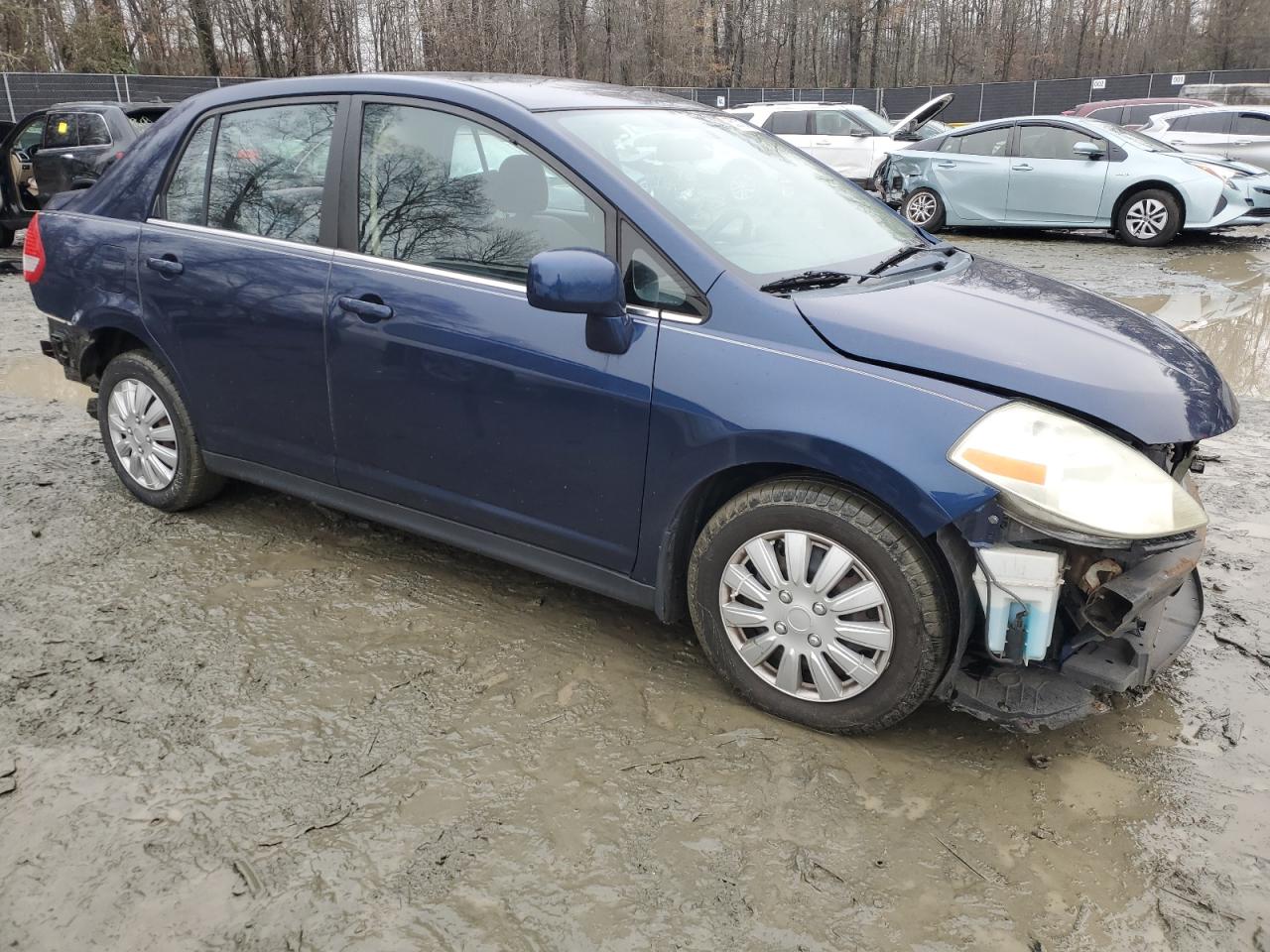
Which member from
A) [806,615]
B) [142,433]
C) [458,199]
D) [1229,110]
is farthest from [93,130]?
[1229,110]

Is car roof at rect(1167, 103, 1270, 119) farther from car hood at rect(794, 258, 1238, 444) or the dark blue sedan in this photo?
car hood at rect(794, 258, 1238, 444)

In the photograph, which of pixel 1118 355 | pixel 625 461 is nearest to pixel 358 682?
pixel 625 461

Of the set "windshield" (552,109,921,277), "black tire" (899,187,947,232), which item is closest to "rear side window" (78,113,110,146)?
"black tire" (899,187,947,232)

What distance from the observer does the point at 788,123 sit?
55.9ft

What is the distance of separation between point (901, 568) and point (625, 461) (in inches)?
33.3

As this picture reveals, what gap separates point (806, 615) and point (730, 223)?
1.22m

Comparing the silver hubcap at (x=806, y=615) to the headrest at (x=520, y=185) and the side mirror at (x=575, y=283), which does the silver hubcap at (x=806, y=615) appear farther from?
the headrest at (x=520, y=185)

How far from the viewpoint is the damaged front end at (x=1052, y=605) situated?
2.43 m

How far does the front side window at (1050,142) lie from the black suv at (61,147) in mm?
10018

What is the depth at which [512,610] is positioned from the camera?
3.56 metres

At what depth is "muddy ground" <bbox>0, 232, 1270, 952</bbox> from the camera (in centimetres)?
221

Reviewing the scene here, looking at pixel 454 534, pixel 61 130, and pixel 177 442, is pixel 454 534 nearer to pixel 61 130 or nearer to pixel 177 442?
pixel 177 442

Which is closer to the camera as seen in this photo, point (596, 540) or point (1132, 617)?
point (1132, 617)

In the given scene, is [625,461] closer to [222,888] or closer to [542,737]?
[542,737]
